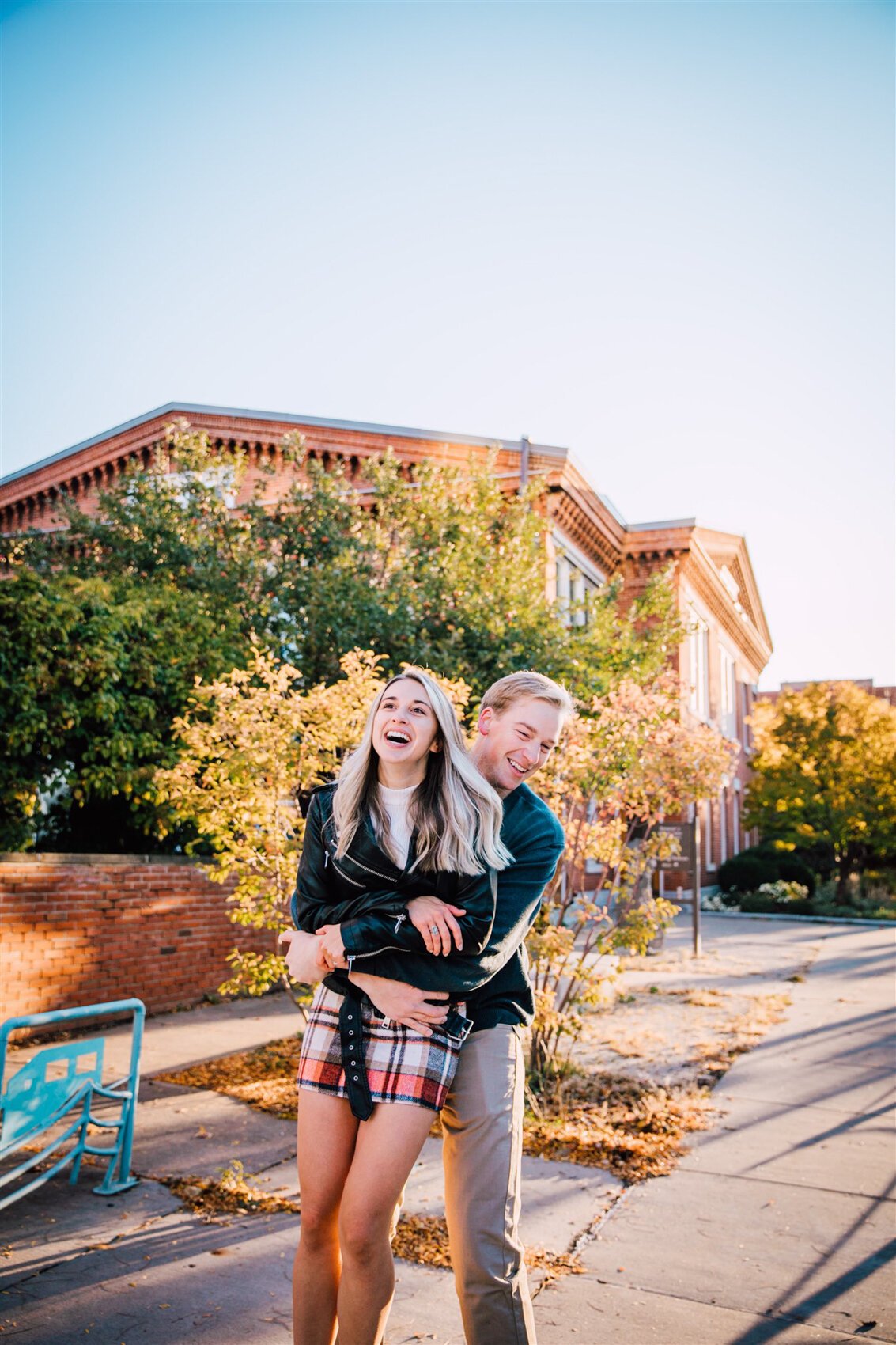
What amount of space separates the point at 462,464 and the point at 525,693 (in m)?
13.4

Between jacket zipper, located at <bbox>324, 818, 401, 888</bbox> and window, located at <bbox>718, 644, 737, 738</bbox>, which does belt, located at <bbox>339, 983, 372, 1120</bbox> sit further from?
window, located at <bbox>718, 644, 737, 738</bbox>

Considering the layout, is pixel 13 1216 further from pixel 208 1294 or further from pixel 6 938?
pixel 6 938

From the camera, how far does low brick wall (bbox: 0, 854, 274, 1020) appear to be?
7582 millimetres

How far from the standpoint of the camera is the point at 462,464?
15812 millimetres

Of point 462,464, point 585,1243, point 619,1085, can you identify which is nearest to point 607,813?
point 619,1085

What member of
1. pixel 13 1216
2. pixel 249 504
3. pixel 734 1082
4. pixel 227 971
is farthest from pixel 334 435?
pixel 13 1216

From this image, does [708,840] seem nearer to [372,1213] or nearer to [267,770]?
[267,770]

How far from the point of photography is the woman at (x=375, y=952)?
7.60 ft

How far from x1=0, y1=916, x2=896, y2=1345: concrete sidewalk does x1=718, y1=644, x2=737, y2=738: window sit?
23.4 m

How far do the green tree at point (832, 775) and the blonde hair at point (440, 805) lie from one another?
78.3 ft

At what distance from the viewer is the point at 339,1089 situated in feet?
7.86

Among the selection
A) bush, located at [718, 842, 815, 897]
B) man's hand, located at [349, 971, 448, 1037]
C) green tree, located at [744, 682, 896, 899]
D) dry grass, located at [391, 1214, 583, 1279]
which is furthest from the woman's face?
bush, located at [718, 842, 815, 897]

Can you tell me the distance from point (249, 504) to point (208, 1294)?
10.5 metres

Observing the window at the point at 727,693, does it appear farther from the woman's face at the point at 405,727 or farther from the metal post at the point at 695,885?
the woman's face at the point at 405,727
